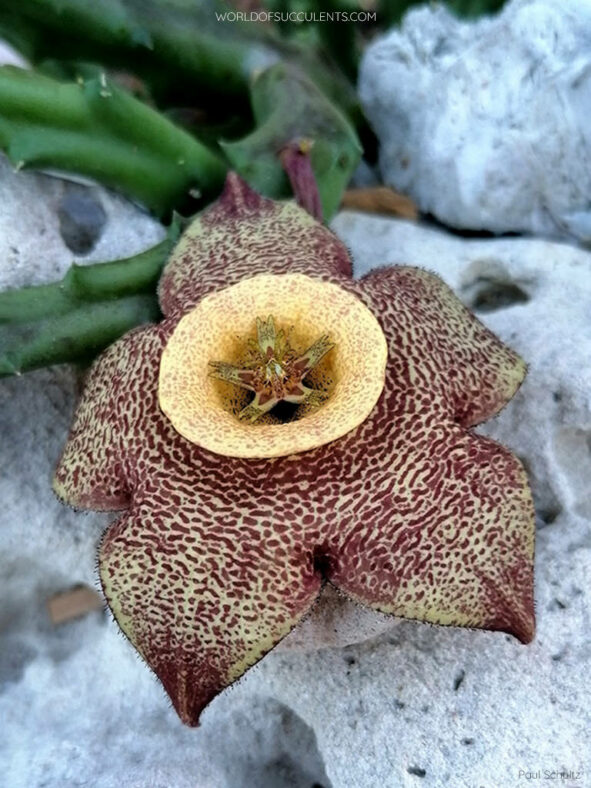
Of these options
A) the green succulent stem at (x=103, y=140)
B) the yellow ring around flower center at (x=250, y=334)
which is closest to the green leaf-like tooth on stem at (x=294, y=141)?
Result: the green succulent stem at (x=103, y=140)

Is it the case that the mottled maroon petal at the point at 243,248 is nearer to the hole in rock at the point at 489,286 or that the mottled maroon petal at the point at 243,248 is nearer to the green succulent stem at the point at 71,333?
Answer: the green succulent stem at the point at 71,333

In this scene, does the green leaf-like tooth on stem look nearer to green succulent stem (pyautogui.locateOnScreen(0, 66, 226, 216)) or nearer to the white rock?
green succulent stem (pyautogui.locateOnScreen(0, 66, 226, 216))

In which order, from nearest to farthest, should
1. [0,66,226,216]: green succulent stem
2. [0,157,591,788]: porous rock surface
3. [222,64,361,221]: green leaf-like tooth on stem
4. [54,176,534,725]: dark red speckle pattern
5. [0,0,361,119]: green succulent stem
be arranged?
[54,176,534,725]: dark red speckle pattern
[0,157,591,788]: porous rock surface
[0,66,226,216]: green succulent stem
[222,64,361,221]: green leaf-like tooth on stem
[0,0,361,119]: green succulent stem

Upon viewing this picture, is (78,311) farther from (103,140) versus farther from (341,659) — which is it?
(341,659)

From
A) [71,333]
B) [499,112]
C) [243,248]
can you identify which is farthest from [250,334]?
[499,112]

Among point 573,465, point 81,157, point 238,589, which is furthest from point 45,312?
point 573,465

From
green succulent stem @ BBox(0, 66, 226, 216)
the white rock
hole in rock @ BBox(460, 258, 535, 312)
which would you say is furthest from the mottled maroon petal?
the white rock
